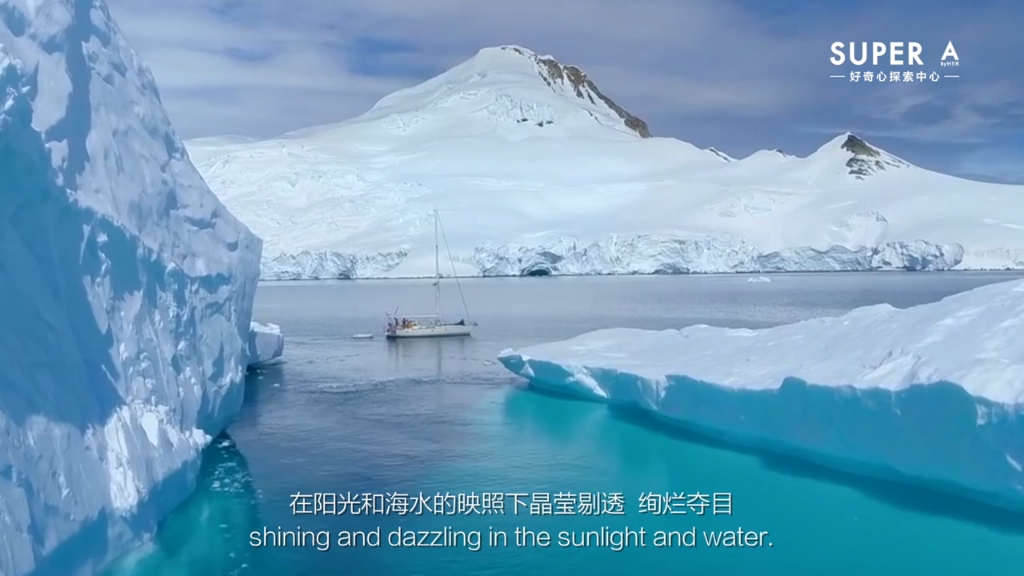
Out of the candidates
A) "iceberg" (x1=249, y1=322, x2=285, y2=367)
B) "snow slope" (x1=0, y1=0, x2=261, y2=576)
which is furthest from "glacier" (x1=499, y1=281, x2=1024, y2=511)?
"iceberg" (x1=249, y1=322, x2=285, y2=367)

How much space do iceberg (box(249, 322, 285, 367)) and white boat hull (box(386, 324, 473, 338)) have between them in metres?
4.83

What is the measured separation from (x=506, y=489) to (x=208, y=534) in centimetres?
256

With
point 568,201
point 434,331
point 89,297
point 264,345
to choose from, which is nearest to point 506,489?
point 89,297

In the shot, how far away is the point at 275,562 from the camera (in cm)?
633

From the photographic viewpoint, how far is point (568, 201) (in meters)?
56.7

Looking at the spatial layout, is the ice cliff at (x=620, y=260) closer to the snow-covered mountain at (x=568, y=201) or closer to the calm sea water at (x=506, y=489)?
the snow-covered mountain at (x=568, y=201)

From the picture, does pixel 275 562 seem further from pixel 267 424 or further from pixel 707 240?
pixel 707 240

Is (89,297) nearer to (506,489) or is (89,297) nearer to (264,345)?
(506,489)

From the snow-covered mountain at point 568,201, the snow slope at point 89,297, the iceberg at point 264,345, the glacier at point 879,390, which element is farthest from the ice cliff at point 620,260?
the snow slope at point 89,297

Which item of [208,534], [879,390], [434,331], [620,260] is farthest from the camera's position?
[620,260]

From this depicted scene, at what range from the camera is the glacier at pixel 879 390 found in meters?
6.92

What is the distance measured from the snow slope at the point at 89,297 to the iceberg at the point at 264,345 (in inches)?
272

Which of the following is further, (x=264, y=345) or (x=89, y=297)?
(x=264, y=345)

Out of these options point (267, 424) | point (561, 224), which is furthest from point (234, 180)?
point (267, 424)
